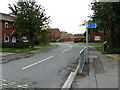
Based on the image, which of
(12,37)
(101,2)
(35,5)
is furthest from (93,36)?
(101,2)

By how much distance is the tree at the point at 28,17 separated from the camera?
23.2 metres

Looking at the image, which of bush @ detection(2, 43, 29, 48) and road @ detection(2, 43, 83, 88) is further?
bush @ detection(2, 43, 29, 48)

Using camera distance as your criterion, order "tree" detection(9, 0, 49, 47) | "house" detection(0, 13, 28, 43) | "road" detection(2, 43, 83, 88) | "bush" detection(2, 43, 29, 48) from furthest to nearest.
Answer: "house" detection(0, 13, 28, 43) → "bush" detection(2, 43, 29, 48) → "tree" detection(9, 0, 49, 47) → "road" detection(2, 43, 83, 88)

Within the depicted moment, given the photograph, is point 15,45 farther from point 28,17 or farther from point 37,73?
point 37,73

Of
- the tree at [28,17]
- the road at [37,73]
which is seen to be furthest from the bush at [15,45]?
the road at [37,73]

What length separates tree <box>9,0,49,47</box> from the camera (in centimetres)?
2316

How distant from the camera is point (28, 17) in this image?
23375 millimetres

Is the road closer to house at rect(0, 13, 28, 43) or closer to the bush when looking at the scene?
the bush

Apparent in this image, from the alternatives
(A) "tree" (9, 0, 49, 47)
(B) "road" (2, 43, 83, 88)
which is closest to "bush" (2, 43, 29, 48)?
(A) "tree" (9, 0, 49, 47)

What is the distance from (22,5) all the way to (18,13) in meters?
1.36

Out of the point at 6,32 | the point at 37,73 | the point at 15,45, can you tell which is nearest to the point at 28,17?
the point at 15,45

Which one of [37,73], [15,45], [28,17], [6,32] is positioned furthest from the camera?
[6,32]

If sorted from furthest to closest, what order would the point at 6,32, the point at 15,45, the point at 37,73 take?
the point at 6,32 < the point at 15,45 < the point at 37,73

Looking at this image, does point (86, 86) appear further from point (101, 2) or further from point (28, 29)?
point (28, 29)
